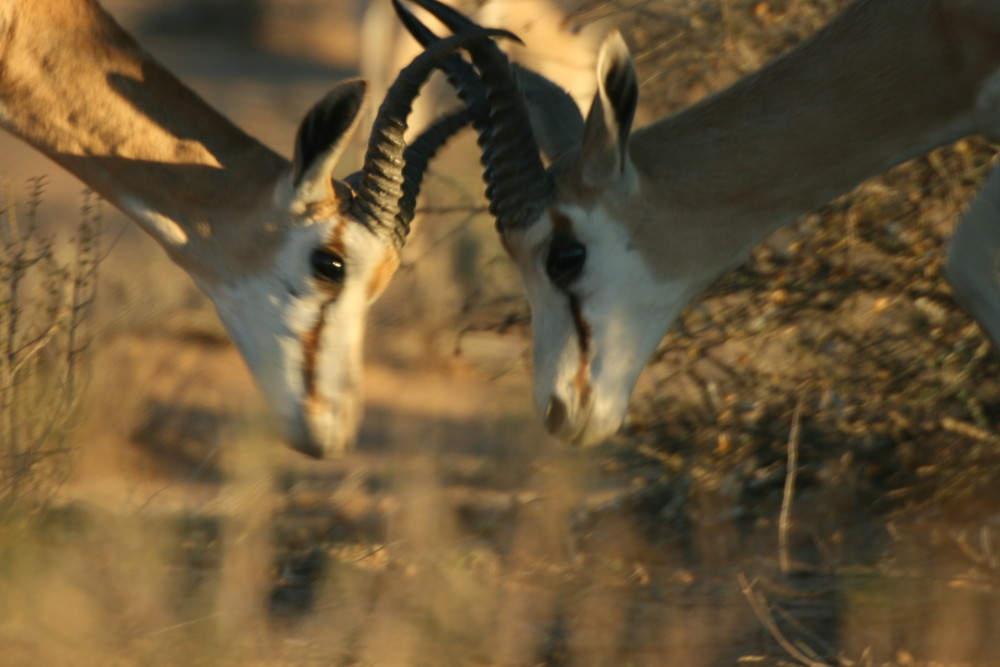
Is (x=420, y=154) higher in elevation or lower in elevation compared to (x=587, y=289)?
higher

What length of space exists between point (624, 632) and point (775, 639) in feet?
1.20

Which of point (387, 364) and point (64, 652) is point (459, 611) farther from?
point (387, 364)

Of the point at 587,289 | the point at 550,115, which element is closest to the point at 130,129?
the point at 550,115

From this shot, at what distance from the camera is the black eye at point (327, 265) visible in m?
3.54

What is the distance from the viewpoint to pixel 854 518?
159 inches

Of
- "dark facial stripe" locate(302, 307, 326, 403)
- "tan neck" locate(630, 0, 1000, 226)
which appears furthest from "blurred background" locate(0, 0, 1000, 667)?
"dark facial stripe" locate(302, 307, 326, 403)

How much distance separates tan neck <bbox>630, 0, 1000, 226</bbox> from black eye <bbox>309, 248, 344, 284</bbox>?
78cm

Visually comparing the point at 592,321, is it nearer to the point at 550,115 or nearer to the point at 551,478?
the point at 550,115

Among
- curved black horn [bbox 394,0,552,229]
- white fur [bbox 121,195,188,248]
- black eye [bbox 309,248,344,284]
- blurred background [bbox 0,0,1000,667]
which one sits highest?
curved black horn [bbox 394,0,552,229]

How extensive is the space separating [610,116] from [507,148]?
0.85ft

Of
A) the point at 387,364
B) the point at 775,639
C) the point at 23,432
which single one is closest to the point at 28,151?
the point at 387,364

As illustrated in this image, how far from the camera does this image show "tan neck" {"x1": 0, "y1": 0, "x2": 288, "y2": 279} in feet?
12.1

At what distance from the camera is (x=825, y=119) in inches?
140

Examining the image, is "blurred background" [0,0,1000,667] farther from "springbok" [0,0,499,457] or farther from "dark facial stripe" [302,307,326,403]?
"dark facial stripe" [302,307,326,403]
